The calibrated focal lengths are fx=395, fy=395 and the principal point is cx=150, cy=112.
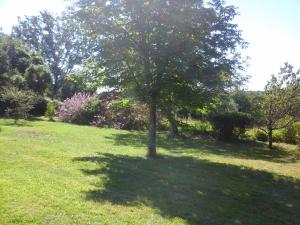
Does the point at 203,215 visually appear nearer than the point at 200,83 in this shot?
Yes

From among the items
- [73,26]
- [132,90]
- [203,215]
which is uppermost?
[73,26]

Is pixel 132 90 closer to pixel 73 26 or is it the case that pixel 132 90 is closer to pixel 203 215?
pixel 73 26

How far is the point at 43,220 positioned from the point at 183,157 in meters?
10.1

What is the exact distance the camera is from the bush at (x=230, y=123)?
985 inches

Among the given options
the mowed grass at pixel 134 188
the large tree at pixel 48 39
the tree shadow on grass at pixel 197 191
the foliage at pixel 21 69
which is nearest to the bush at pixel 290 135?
the mowed grass at pixel 134 188

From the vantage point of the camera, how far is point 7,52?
3909 centimetres

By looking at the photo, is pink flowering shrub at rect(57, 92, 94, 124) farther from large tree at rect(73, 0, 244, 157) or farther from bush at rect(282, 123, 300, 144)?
large tree at rect(73, 0, 244, 157)

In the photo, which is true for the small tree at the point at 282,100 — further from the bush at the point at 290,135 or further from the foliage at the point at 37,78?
the foliage at the point at 37,78

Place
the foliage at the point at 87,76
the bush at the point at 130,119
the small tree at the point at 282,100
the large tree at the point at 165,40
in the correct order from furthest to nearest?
the bush at the point at 130,119, the small tree at the point at 282,100, the foliage at the point at 87,76, the large tree at the point at 165,40

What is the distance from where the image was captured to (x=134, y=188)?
9.46 m

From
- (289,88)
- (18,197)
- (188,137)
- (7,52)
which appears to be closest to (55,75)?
(7,52)

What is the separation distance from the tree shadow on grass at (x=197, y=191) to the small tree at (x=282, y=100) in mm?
9104

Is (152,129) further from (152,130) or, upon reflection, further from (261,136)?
(261,136)

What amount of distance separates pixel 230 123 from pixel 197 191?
52.2ft
